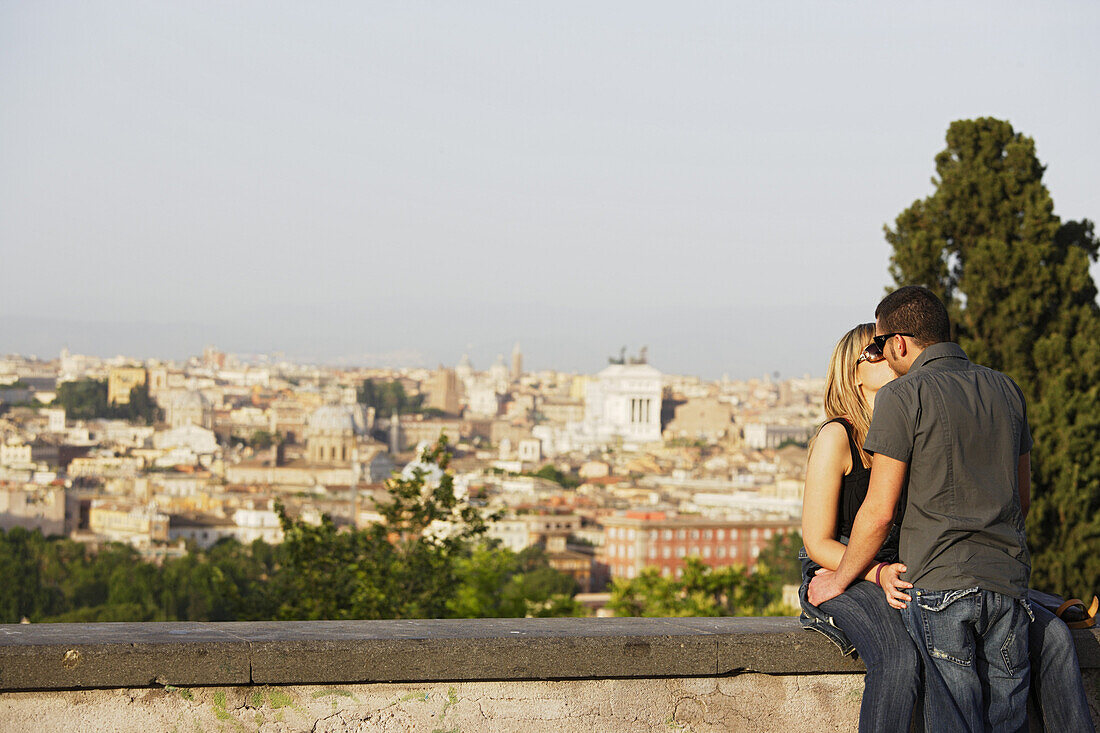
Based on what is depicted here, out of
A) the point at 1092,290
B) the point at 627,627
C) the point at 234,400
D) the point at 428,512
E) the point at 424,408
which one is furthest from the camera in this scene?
the point at 424,408

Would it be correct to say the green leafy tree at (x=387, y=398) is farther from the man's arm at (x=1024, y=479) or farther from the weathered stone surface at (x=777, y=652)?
the man's arm at (x=1024, y=479)

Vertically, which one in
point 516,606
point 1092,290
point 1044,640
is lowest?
point 516,606

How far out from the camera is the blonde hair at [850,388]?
1.90m

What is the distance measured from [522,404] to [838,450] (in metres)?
113

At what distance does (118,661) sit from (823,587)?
1029mm

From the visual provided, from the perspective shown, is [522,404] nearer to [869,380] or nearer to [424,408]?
[424,408]

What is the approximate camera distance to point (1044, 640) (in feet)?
6.09

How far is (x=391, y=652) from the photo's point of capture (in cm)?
185

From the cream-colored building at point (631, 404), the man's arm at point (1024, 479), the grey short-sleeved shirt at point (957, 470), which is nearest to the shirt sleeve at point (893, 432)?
the grey short-sleeved shirt at point (957, 470)

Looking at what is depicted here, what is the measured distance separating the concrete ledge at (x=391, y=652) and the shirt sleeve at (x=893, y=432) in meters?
0.38

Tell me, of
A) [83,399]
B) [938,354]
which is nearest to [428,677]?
[938,354]

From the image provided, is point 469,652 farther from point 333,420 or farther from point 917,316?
point 333,420

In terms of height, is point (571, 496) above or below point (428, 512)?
below

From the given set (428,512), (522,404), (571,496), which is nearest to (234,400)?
(522,404)
